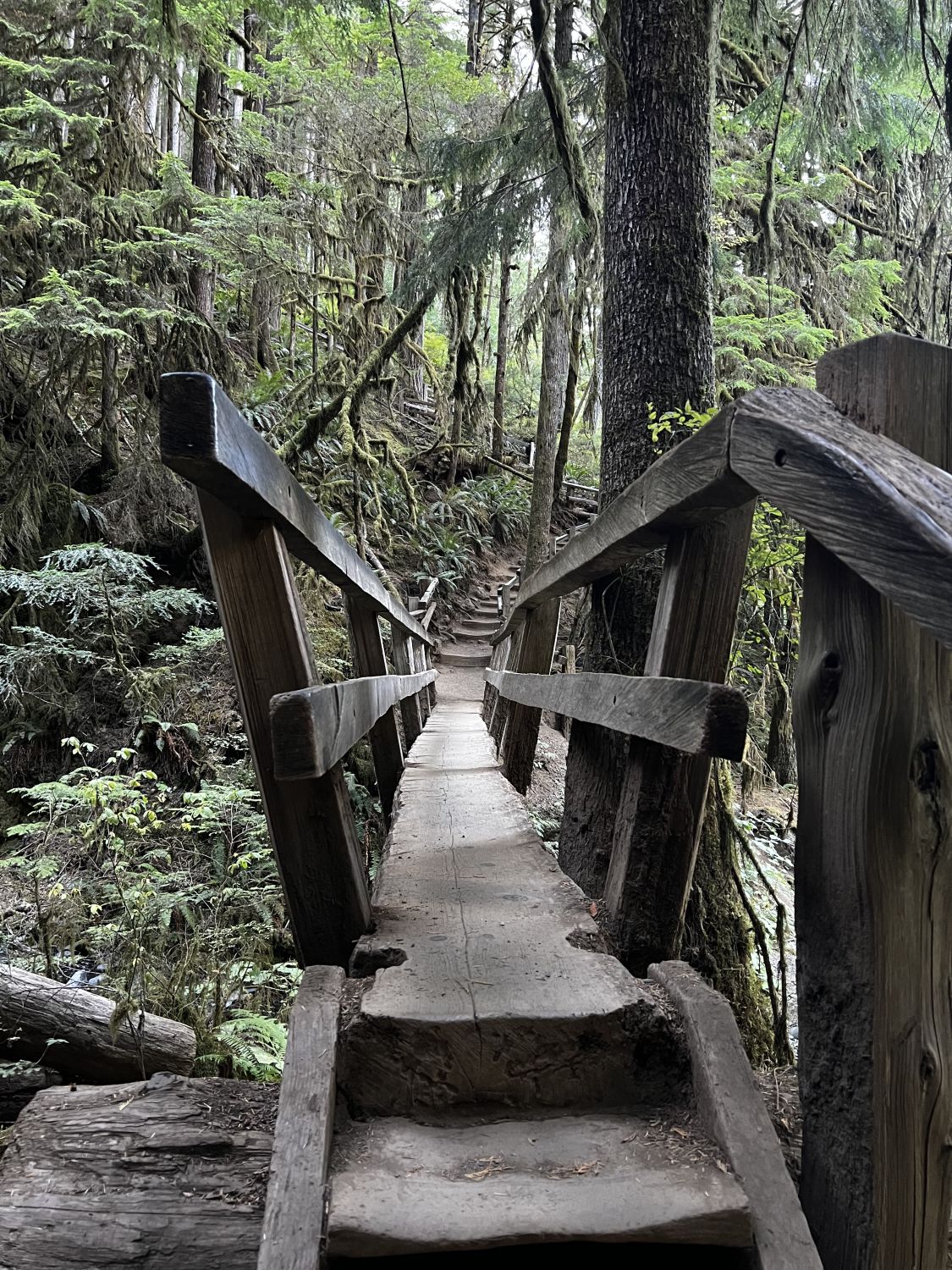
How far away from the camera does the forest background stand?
524cm

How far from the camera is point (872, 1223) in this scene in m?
1.27

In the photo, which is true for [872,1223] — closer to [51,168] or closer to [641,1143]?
[641,1143]

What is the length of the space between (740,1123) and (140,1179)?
4.49 ft

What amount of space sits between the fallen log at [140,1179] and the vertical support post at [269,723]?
43 cm

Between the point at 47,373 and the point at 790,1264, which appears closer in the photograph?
the point at 790,1264

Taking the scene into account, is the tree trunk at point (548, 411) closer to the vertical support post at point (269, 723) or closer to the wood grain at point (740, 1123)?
the vertical support post at point (269, 723)

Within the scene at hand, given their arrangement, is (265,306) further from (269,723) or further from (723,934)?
(269,723)

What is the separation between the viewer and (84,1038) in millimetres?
3314

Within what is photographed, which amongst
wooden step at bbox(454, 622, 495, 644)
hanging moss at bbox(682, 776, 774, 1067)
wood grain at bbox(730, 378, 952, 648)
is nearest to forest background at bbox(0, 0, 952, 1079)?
hanging moss at bbox(682, 776, 774, 1067)

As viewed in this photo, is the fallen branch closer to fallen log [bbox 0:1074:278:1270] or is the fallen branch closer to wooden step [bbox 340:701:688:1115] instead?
wooden step [bbox 340:701:688:1115]

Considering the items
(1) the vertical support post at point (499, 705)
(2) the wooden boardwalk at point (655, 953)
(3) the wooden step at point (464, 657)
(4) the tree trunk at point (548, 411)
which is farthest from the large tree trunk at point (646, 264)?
(3) the wooden step at point (464, 657)

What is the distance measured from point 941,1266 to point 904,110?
34.8 feet

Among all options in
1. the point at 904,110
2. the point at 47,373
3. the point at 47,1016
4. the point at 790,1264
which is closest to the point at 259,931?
the point at 47,1016

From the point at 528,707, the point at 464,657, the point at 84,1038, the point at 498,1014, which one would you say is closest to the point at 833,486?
the point at 498,1014
